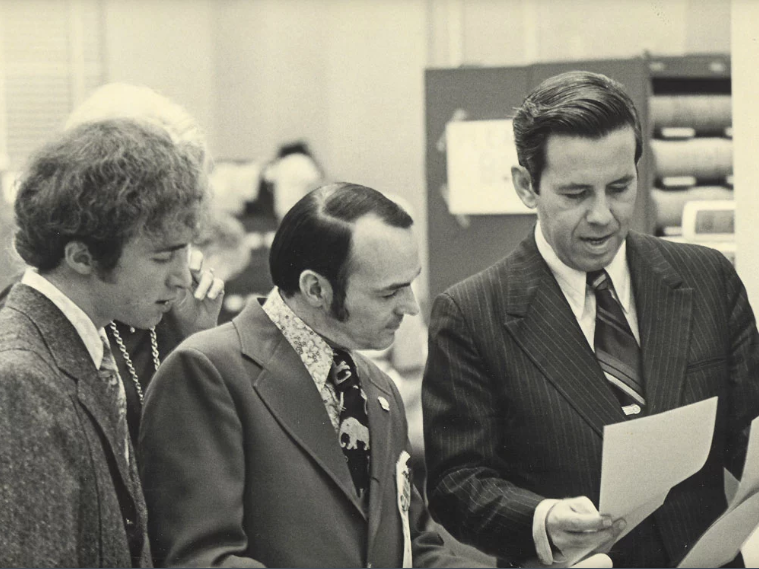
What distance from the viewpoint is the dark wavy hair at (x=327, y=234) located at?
194cm

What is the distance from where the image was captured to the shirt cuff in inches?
75.6

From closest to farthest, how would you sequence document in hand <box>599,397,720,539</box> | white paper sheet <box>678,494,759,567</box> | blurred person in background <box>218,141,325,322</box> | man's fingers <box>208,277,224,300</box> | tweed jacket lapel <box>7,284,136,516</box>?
tweed jacket lapel <box>7,284,136,516</box>, document in hand <box>599,397,720,539</box>, white paper sheet <box>678,494,759,567</box>, man's fingers <box>208,277,224,300</box>, blurred person in background <box>218,141,325,322</box>

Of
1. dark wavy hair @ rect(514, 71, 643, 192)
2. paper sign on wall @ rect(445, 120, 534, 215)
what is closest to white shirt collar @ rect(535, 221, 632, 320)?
dark wavy hair @ rect(514, 71, 643, 192)

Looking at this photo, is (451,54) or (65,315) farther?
(451,54)

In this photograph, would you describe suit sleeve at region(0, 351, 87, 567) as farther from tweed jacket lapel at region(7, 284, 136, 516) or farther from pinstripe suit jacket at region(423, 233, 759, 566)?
pinstripe suit jacket at region(423, 233, 759, 566)

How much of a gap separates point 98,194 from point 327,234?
430mm

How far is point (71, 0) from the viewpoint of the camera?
6.72 metres

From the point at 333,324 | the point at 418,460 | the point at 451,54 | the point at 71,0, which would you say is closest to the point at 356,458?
the point at 333,324

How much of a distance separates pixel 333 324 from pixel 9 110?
218 inches

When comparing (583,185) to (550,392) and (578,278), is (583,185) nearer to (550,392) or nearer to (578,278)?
(578,278)

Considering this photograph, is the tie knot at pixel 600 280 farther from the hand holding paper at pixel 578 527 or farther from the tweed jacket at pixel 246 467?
the tweed jacket at pixel 246 467

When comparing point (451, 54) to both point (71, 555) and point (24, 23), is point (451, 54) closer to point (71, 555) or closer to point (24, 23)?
point (24, 23)

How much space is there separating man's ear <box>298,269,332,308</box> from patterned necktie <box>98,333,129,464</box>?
0.36m

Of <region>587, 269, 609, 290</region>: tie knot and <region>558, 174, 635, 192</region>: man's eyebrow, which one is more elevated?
<region>558, 174, 635, 192</region>: man's eyebrow
